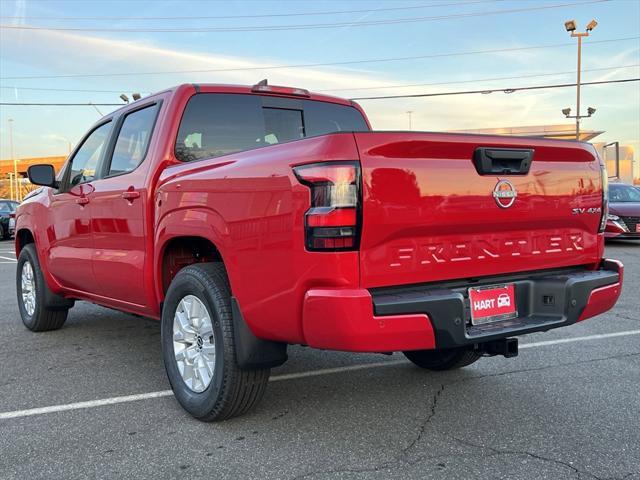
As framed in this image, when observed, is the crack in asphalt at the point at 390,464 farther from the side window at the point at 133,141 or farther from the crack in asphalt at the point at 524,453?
the side window at the point at 133,141

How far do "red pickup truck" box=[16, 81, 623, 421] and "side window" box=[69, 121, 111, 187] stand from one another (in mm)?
572

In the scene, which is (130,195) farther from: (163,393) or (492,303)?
(492,303)

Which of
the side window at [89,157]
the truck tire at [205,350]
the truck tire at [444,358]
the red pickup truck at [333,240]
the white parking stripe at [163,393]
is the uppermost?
the side window at [89,157]

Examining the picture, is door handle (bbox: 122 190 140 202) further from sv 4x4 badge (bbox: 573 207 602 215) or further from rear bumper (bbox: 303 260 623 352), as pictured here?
sv 4x4 badge (bbox: 573 207 602 215)

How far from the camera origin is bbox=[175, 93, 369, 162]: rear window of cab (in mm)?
4051

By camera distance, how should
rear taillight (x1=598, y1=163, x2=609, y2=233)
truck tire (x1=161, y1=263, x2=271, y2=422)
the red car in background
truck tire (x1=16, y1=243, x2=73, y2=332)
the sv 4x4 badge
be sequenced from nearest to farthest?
truck tire (x1=161, y1=263, x2=271, y2=422)
the sv 4x4 badge
rear taillight (x1=598, y1=163, x2=609, y2=233)
truck tire (x1=16, y1=243, x2=73, y2=332)
the red car in background

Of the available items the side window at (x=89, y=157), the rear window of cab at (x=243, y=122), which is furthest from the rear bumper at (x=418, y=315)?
the side window at (x=89, y=157)

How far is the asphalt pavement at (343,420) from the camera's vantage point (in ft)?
9.43

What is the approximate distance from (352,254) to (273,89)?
89.6 inches

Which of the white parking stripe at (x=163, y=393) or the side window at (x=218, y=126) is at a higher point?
the side window at (x=218, y=126)

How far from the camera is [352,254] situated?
265 centimetres

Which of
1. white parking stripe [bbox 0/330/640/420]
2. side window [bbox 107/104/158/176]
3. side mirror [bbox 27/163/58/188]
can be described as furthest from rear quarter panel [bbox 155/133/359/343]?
side mirror [bbox 27/163/58/188]

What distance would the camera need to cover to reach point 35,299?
5.79 meters

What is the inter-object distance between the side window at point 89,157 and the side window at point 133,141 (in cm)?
31
